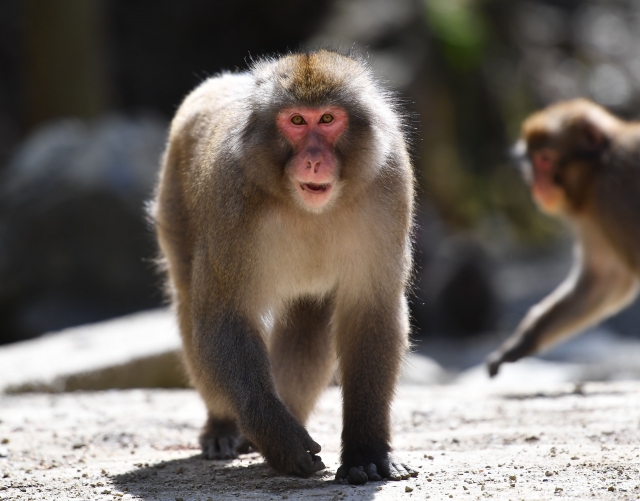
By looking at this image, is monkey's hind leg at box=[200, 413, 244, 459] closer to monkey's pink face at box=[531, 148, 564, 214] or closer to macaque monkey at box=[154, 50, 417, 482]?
macaque monkey at box=[154, 50, 417, 482]

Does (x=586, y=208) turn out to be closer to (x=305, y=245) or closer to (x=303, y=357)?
(x=303, y=357)

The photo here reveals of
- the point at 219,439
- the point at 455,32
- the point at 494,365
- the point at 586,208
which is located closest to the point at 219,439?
the point at 219,439

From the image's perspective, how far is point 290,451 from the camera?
141 inches

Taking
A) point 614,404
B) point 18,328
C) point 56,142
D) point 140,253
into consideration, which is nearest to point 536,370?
point 614,404

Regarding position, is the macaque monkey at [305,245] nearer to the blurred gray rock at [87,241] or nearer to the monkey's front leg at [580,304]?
the monkey's front leg at [580,304]

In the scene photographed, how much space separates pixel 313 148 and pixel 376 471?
1.29m

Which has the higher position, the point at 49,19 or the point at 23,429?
the point at 49,19

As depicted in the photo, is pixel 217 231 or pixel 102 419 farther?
pixel 102 419

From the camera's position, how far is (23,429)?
491cm

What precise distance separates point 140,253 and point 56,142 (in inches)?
67.8

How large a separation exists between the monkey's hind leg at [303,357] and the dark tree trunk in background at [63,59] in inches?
363

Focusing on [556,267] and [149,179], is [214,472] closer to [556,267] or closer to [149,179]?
[149,179]

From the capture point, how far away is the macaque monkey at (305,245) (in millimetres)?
3740

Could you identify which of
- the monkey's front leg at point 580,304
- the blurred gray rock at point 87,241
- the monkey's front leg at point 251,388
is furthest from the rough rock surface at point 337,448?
the blurred gray rock at point 87,241
